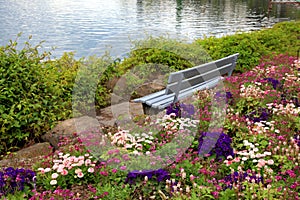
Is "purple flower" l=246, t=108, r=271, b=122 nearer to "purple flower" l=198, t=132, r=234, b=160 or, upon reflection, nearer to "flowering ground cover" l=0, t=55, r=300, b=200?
"flowering ground cover" l=0, t=55, r=300, b=200

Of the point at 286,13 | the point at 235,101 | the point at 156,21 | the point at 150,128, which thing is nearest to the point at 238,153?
the point at 150,128

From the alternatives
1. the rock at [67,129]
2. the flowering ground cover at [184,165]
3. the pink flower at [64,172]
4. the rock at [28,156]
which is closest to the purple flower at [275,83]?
the flowering ground cover at [184,165]

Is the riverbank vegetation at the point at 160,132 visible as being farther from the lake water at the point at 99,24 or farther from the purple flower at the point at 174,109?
the lake water at the point at 99,24

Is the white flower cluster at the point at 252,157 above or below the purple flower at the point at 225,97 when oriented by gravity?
below

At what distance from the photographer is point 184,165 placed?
371 cm

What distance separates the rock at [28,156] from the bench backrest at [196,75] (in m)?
1.98

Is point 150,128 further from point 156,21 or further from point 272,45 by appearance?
point 156,21

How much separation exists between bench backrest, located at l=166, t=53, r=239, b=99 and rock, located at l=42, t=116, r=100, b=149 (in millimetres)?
1293

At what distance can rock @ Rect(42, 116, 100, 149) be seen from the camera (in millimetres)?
4992

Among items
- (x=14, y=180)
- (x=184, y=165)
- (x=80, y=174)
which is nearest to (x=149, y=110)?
(x=184, y=165)

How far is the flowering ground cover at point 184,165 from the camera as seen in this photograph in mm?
3301

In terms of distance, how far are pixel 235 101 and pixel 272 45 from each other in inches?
213

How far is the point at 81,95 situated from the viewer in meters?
6.25

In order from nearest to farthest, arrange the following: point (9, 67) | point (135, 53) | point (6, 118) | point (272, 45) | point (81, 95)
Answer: point (6, 118), point (9, 67), point (81, 95), point (135, 53), point (272, 45)
